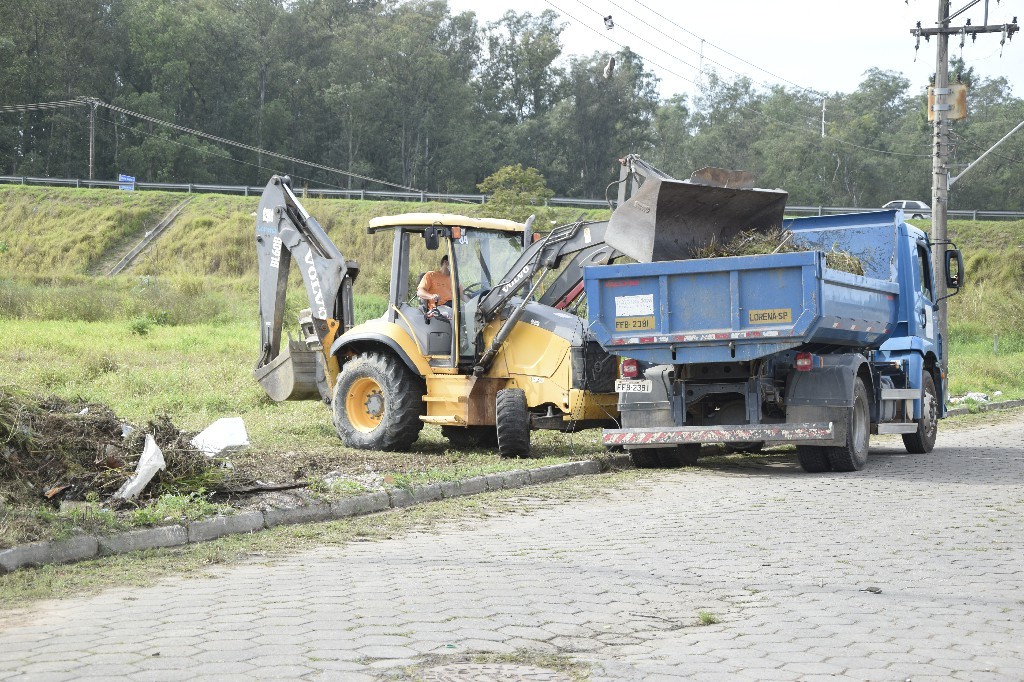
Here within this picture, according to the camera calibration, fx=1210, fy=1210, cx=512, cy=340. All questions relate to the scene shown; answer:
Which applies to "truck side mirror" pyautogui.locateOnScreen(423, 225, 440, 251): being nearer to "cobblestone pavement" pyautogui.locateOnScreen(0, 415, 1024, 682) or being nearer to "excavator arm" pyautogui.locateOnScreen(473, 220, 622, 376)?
"excavator arm" pyautogui.locateOnScreen(473, 220, 622, 376)

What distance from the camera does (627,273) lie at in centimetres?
1336

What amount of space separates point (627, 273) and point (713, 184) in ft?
5.82

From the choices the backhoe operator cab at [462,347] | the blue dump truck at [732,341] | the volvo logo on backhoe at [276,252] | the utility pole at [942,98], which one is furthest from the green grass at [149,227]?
the blue dump truck at [732,341]

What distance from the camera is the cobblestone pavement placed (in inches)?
219

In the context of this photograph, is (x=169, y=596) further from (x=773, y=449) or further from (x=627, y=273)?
(x=773, y=449)

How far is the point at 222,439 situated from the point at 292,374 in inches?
221

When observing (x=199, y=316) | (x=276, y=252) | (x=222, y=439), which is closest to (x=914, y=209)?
(x=199, y=316)

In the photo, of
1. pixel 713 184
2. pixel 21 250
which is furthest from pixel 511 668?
pixel 21 250

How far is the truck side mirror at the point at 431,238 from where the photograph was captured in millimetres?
14797

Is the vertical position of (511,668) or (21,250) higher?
(21,250)

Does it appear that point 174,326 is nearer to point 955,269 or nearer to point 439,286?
point 439,286

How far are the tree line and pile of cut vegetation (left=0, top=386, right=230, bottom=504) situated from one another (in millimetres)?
73376

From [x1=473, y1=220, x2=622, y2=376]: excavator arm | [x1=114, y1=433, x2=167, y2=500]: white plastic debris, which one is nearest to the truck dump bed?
[x1=473, y1=220, x2=622, y2=376]: excavator arm

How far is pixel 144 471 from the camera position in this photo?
951 cm
